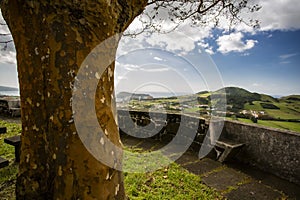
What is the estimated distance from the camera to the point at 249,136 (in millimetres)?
3809

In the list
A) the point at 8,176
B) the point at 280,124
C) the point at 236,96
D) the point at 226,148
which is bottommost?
the point at 8,176

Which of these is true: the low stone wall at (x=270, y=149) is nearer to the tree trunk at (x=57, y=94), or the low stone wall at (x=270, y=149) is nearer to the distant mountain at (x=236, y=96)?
the distant mountain at (x=236, y=96)

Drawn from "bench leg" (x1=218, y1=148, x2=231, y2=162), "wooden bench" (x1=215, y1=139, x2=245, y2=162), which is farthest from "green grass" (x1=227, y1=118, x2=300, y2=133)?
"bench leg" (x1=218, y1=148, x2=231, y2=162)

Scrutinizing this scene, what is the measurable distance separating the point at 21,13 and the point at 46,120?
0.89 metres

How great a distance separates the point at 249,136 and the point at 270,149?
44cm

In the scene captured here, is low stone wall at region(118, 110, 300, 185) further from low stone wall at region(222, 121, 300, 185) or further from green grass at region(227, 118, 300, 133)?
green grass at region(227, 118, 300, 133)

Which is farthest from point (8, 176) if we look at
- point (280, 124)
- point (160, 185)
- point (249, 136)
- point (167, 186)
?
point (280, 124)

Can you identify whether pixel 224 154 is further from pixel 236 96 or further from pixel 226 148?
pixel 236 96

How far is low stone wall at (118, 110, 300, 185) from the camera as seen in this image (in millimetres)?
3172

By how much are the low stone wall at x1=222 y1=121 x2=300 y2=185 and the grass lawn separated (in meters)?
1.31

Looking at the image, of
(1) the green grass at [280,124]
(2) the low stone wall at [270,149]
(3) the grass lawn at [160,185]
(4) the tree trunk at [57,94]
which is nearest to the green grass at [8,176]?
(3) the grass lawn at [160,185]

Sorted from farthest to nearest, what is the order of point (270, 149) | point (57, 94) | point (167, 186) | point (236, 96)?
point (236, 96), point (270, 149), point (167, 186), point (57, 94)

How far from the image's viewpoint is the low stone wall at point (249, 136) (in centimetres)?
317

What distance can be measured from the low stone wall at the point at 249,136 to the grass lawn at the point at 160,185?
1322 mm
